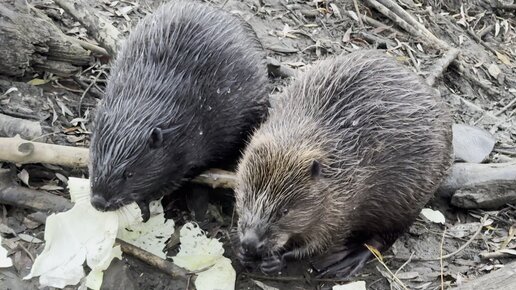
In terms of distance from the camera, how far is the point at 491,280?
404 centimetres

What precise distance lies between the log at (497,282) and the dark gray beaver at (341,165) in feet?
2.22

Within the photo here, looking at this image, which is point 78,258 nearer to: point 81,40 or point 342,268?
point 342,268

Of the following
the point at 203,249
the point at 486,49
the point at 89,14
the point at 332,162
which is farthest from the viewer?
the point at 486,49

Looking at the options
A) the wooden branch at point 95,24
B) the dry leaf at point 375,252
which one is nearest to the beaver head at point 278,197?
the dry leaf at point 375,252

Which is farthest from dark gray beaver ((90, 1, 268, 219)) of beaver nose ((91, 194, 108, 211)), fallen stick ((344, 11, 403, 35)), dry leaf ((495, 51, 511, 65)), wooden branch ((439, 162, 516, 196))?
dry leaf ((495, 51, 511, 65))

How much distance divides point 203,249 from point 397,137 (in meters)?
1.44

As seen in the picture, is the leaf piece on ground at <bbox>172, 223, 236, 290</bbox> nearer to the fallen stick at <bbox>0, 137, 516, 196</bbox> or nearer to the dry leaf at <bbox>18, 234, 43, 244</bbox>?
the fallen stick at <bbox>0, 137, 516, 196</bbox>

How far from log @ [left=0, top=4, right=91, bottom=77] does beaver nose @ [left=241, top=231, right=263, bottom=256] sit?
223cm

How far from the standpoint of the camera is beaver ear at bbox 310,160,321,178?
12.7ft

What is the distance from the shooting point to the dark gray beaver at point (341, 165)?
153 inches

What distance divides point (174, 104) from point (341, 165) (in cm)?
112

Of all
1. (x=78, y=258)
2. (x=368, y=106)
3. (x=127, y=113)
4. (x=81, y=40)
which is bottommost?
(x=78, y=258)

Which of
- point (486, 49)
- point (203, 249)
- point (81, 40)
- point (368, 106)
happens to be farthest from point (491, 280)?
point (486, 49)

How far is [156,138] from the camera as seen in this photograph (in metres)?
4.11
